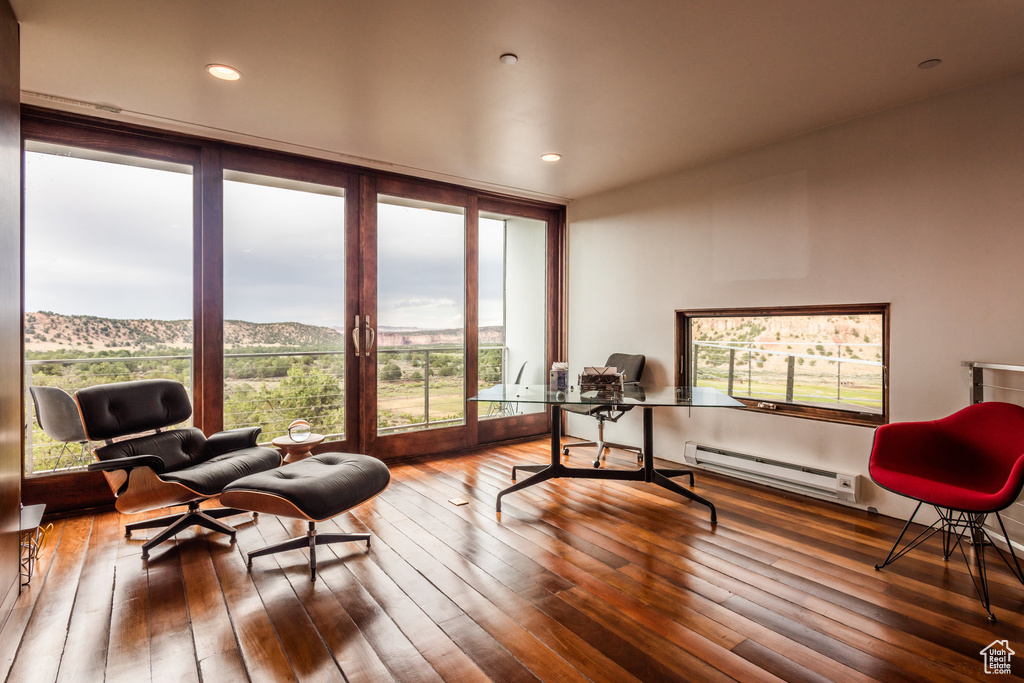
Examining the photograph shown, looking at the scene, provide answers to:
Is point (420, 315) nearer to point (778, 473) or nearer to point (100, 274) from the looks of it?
point (100, 274)

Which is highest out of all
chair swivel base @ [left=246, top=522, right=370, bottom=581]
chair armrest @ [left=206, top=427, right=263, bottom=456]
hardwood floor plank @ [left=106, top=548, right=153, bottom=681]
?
chair armrest @ [left=206, top=427, right=263, bottom=456]

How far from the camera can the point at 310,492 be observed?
2.33 m

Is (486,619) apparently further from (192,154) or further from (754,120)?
(192,154)

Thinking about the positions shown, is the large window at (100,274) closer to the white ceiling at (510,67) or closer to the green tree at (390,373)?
the white ceiling at (510,67)

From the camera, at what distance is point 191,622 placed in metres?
2.03

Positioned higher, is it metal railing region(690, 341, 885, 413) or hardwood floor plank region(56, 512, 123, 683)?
metal railing region(690, 341, 885, 413)

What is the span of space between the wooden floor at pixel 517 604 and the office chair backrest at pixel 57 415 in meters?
0.59

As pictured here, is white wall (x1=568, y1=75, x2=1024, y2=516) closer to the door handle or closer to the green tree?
the green tree

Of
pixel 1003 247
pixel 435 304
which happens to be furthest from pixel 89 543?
pixel 1003 247

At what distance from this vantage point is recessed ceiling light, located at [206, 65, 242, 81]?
2.65 meters

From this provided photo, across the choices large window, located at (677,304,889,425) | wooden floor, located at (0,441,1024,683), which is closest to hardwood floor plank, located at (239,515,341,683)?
wooden floor, located at (0,441,1024,683)

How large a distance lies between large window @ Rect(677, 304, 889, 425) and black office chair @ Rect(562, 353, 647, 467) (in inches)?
14.9

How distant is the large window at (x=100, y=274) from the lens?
316 centimetres

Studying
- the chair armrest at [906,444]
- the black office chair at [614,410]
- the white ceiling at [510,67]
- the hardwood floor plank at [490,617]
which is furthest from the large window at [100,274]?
the chair armrest at [906,444]
